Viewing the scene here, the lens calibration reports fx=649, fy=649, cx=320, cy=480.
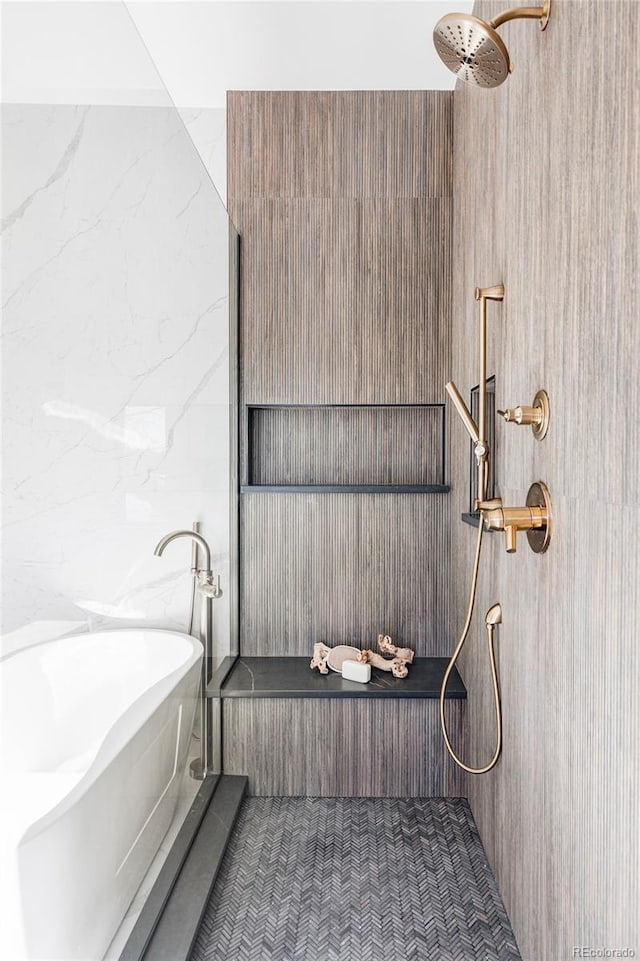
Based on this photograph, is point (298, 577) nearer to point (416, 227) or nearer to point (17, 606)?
point (416, 227)

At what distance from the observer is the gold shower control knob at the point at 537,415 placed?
1169mm

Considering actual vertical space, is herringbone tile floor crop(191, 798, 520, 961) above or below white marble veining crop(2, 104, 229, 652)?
below

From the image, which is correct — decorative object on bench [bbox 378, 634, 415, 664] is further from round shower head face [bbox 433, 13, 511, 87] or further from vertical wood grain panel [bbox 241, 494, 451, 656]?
round shower head face [bbox 433, 13, 511, 87]

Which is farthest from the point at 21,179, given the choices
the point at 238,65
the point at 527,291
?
the point at 238,65

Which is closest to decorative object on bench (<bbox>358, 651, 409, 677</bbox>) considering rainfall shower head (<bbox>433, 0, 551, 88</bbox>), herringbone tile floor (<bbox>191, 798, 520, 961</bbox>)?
herringbone tile floor (<bbox>191, 798, 520, 961</bbox>)

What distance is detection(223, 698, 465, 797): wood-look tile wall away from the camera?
2.07 metres

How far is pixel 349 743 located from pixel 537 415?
134 centimetres

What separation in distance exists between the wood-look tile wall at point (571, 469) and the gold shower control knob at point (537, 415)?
1.0 inches

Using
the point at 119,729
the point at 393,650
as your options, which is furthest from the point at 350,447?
the point at 119,729

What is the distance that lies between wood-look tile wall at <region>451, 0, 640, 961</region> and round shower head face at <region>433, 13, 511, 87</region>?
2.9 inches

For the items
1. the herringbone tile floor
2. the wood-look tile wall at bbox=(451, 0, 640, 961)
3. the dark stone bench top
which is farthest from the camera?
the dark stone bench top

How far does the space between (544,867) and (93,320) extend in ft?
4.21

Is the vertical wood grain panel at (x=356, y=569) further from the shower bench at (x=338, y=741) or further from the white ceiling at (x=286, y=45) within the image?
the white ceiling at (x=286, y=45)

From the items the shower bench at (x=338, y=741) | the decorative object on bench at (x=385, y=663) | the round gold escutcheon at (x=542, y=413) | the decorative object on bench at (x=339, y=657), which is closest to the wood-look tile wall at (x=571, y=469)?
the round gold escutcheon at (x=542, y=413)
